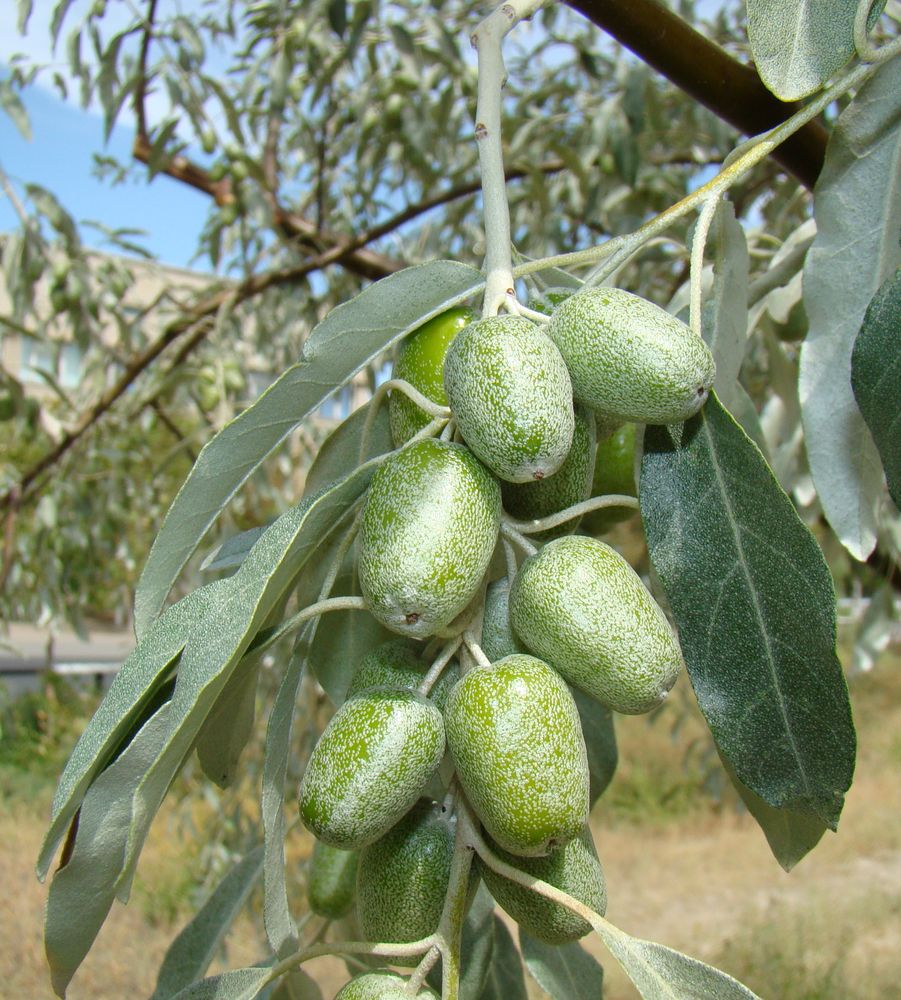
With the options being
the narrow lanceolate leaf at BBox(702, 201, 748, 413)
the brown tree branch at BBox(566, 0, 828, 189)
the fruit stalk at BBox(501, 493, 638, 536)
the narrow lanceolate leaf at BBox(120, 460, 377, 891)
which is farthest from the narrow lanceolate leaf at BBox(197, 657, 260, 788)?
the brown tree branch at BBox(566, 0, 828, 189)

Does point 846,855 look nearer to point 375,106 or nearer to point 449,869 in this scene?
point 375,106

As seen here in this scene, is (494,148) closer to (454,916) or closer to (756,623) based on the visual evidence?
(756,623)

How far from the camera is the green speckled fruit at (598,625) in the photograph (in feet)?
2.20

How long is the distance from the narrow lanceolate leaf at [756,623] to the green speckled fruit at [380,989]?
266mm

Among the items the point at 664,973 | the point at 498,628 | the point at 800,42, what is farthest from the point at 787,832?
the point at 800,42

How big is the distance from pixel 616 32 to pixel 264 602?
74cm

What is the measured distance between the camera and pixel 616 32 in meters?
1.05

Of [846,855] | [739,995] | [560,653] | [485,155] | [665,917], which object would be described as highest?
[485,155]

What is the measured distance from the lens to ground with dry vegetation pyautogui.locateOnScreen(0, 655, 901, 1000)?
5.06 metres

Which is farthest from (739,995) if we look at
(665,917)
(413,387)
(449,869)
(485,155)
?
(665,917)

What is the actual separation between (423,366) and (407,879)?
1.32 feet

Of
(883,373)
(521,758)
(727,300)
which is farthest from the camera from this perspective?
(727,300)

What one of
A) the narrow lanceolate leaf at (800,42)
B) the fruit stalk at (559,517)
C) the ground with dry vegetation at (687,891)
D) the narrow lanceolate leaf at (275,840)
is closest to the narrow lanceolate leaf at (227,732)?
the narrow lanceolate leaf at (275,840)

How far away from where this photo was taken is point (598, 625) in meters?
0.67
